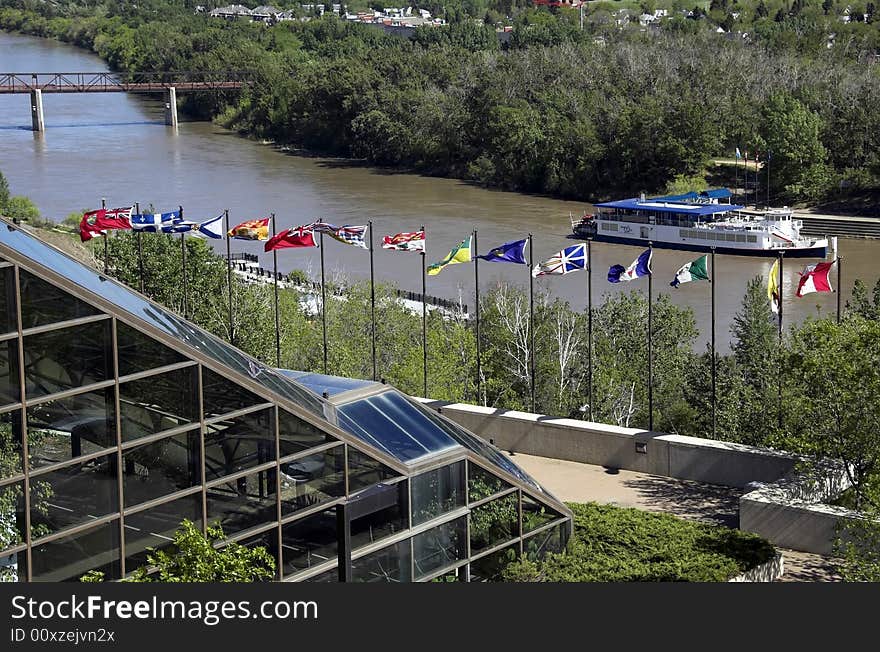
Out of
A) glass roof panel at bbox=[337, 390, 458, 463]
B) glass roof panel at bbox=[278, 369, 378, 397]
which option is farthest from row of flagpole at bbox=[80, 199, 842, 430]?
glass roof panel at bbox=[337, 390, 458, 463]

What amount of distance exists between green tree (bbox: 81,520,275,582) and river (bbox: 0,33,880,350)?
28054 millimetres

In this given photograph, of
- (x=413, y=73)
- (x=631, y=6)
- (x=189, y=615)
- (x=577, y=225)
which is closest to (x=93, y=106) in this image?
(x=413, y=73)

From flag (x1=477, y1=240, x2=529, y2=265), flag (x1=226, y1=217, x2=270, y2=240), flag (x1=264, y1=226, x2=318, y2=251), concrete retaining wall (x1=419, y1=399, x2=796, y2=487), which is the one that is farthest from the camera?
flag (x1=226, y1=217, x2=270, y2=240)

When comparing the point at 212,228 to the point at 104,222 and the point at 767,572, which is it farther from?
the point at 767,572

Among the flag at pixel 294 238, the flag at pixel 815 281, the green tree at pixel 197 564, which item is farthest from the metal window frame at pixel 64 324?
the flag at pixel 294 238

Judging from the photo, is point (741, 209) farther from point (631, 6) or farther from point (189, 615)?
point (631, 6)

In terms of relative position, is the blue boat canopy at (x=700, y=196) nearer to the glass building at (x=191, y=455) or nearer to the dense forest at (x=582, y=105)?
the dense forest at (x=582, y=105)

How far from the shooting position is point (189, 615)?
10445 mm

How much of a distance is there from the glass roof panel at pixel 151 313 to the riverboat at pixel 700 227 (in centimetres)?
4496

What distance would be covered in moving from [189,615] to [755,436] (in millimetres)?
17546

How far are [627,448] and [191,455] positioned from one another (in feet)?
30.2

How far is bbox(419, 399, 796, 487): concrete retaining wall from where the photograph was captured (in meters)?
21.0

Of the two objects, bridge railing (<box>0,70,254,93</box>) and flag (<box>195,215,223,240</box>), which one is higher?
bridge railing (<box>0,70,254,93</box>)

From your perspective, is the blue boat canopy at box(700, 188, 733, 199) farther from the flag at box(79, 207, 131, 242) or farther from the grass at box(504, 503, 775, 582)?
the grass at box(504, 503, 775, 582)
